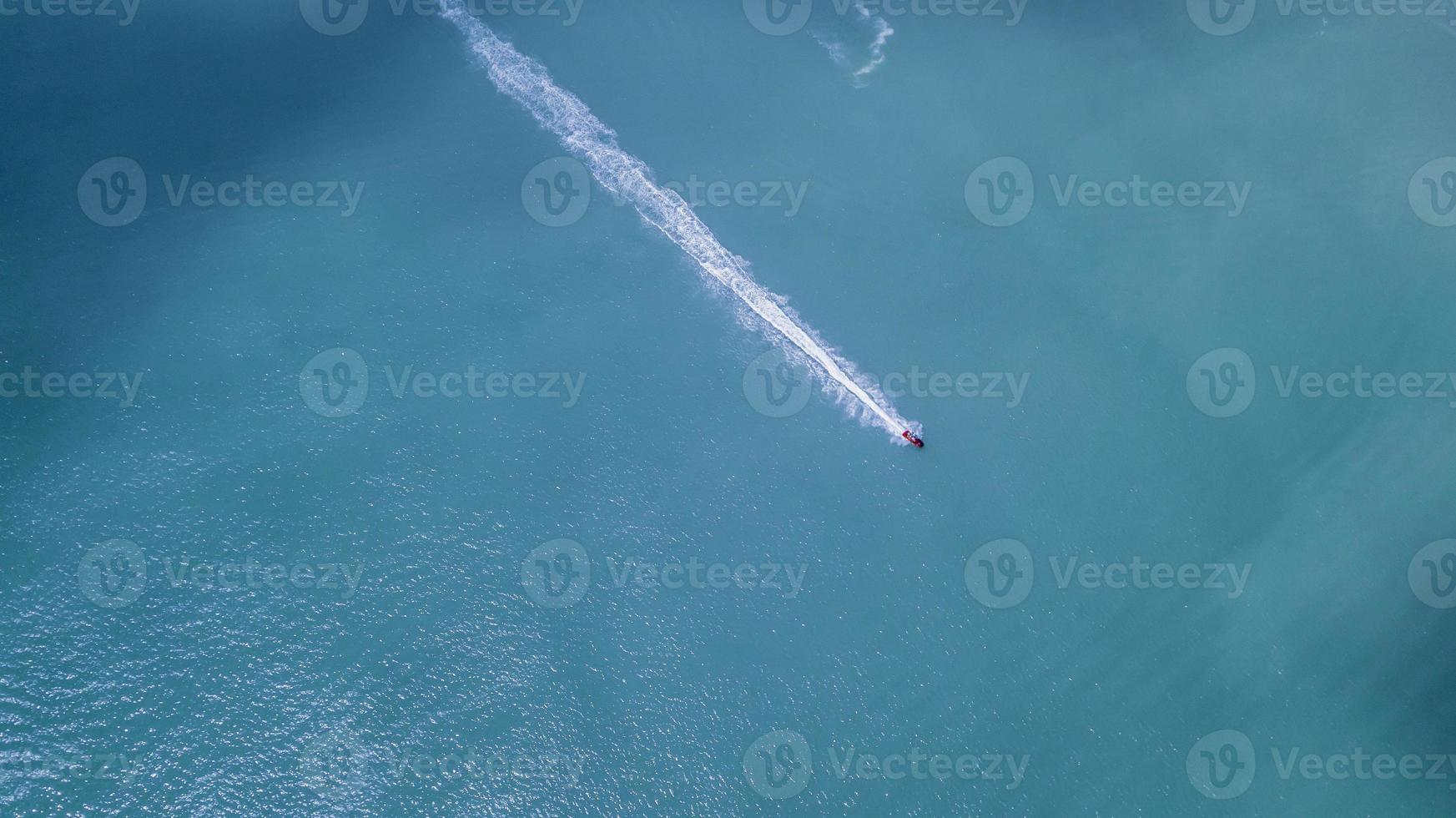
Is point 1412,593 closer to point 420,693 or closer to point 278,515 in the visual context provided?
point 420,693

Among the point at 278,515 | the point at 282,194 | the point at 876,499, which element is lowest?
the point at 278,515

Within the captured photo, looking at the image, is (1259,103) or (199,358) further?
(1259,103)

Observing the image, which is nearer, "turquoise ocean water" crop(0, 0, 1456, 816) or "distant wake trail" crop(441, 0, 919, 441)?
"turquoise ocean water" crop(0, 0, 1456, 816)

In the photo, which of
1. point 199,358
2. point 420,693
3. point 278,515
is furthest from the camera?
point 199,358

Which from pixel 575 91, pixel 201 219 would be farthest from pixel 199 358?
pixel 575 91
